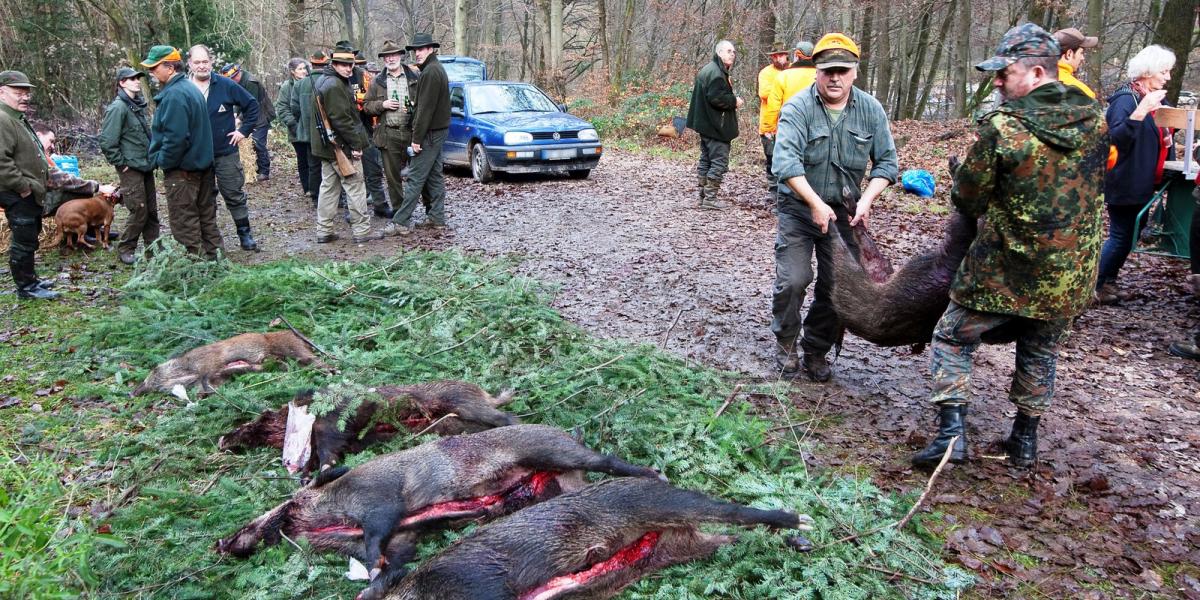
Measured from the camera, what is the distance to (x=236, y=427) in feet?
15.0

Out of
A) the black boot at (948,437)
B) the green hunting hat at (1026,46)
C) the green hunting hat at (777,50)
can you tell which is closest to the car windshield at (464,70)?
the green hunting hat at (777,50)

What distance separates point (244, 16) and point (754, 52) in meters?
14.3

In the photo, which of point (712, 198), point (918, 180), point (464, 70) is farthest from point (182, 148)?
point (464, 70)

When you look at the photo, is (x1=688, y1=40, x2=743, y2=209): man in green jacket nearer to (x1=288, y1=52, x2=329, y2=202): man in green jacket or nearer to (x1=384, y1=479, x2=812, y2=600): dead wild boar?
(x1=288, y1=52, x2=329, y2=202): man in green jacket

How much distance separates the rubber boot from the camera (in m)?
11.4

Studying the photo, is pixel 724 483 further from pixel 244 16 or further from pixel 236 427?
pixel 244 16

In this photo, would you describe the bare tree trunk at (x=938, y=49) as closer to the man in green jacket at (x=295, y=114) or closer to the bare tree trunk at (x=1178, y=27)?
the bare tree trunk at (x=1178, y=27)

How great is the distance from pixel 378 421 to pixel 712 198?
832 centimetres

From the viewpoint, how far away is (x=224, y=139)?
8.79 meters

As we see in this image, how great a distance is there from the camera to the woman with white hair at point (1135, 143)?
6027 mm

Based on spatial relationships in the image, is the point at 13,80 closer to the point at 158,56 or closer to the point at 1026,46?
the point at 158,56

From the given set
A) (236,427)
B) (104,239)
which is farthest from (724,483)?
(104,239)

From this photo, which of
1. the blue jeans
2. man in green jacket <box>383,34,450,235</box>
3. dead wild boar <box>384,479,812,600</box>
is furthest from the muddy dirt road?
dead wild boar <box>384,479,812,600</box>

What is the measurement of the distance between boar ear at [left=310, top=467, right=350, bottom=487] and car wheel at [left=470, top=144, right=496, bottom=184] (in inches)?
414
